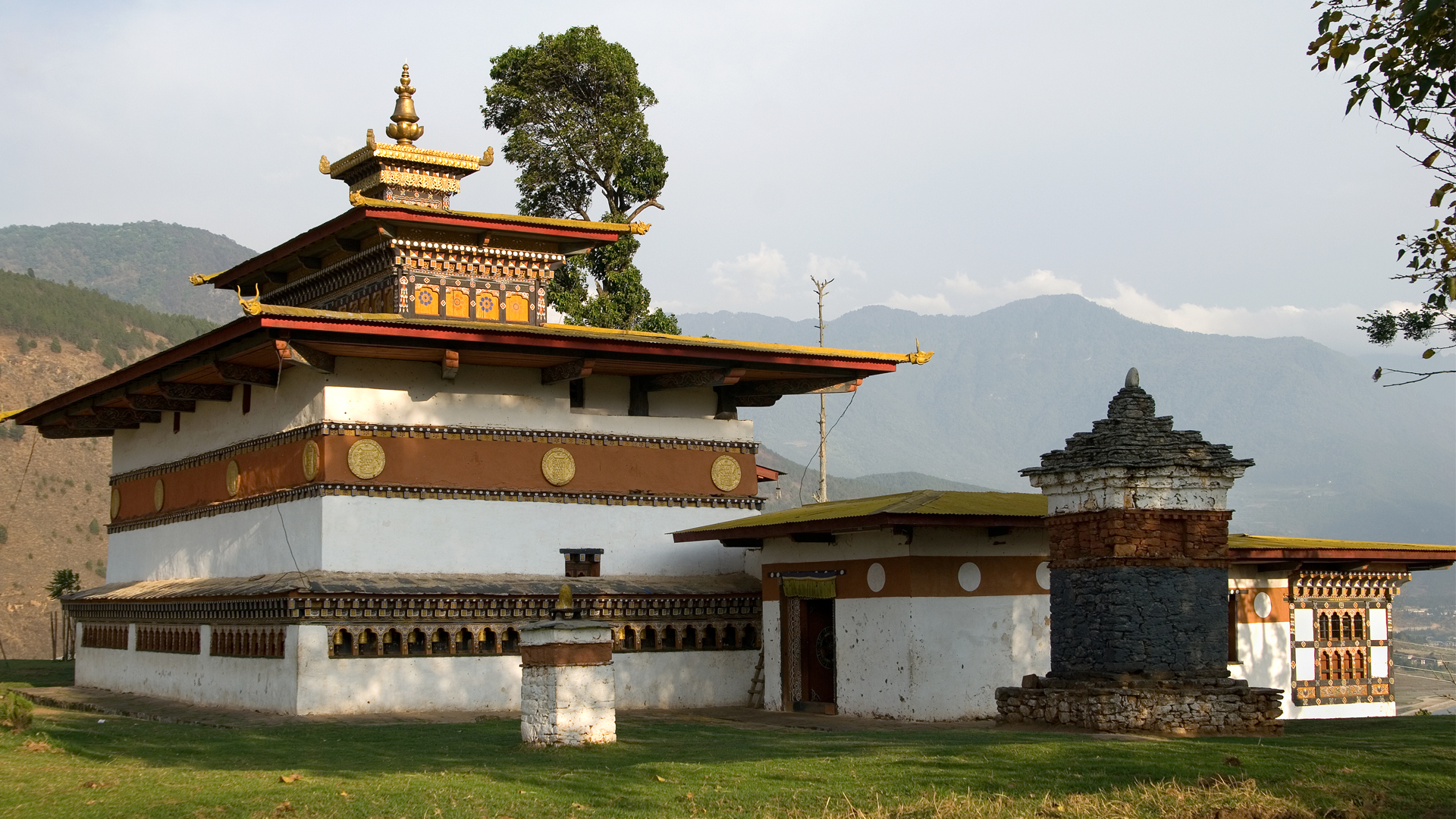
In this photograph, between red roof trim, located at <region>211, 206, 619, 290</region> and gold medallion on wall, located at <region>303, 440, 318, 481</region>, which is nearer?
gold medallion on wall, located at <region>303, 440, 318, 481</region>

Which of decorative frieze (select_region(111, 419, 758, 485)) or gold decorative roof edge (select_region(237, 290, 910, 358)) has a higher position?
gold decorative roof edge (select_region(237, 290, 910, 358))

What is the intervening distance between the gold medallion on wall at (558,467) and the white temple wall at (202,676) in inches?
175

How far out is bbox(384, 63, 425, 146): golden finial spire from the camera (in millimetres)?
26953

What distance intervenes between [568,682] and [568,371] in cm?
845

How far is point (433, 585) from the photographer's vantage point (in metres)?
21.2

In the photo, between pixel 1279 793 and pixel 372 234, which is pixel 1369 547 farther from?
pixel 372 234

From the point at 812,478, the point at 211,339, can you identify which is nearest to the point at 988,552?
the point at 211,339

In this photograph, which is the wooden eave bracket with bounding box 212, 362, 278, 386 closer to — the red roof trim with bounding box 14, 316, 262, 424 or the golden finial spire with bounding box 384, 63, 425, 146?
the red roof trim with bounding box 14, 316, 262, 424

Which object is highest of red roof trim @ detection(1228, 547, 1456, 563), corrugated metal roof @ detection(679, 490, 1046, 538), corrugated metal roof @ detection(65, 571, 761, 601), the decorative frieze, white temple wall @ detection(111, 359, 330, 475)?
white temple wall @ detection(111, 359, 330, 475)

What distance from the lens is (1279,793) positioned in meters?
11.0

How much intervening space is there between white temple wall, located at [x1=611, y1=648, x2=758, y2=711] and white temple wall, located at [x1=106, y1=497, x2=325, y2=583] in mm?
4829

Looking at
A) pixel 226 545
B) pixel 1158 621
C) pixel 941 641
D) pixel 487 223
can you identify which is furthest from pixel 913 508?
pixel 226 545

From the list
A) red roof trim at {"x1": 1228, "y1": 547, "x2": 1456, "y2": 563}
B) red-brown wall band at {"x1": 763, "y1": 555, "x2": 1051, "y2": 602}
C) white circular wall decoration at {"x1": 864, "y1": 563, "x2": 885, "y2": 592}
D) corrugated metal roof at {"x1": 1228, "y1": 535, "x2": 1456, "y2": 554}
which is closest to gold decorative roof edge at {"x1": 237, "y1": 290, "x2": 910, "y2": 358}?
white circular wall decoration at {"x1": 864, "y1": 563, "x2": 885, "y2": 592}

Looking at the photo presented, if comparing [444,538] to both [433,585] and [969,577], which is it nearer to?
[433,585]
